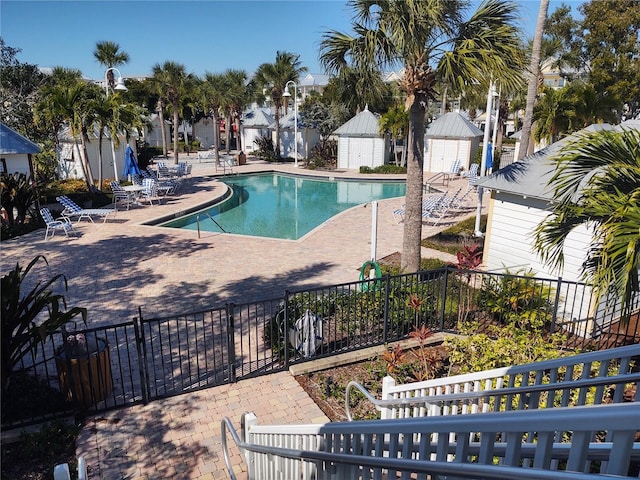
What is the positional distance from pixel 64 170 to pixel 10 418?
73.9 feet

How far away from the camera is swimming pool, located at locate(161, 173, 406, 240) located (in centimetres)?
1894

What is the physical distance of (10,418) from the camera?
5883 millimetres

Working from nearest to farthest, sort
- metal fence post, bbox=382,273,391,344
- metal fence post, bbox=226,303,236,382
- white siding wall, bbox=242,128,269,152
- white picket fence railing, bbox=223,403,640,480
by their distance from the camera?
1. white picket fence railing, bbox=223,403,640,480
2. metal fence post, bbox=226,303,236,382
3. metal fence post, bbox=382,273,391,344
4. white siding wall, bbox=242,128,269,152

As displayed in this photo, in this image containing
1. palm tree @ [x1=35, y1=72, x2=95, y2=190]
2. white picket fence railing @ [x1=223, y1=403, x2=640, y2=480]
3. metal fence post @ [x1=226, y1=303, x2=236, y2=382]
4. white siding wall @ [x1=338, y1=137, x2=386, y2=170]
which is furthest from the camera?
white siding wall @ [x1=338, y1=137, x2=386, y2=170]

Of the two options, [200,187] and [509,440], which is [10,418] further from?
[200,187]

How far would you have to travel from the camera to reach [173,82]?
3325 cm

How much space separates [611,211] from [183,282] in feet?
29.9

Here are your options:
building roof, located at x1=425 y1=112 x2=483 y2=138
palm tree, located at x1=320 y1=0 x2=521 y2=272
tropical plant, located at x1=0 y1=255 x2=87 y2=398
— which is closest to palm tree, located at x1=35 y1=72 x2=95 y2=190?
palm tree, located at x1=320 y1=0 x2=521 y2=272

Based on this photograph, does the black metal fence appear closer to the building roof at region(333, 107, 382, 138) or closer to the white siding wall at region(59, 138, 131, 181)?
the white siding wall at region(59, 138, 131, 181)

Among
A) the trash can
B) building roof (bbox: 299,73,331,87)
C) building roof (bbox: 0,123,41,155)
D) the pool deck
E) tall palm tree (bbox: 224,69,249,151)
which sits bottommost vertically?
the pool deck

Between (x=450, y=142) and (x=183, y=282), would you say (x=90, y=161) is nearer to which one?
(x=183, y=282)

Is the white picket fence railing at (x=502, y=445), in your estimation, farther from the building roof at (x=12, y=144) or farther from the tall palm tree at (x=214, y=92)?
the tall palm tree at (x=214, y=92)

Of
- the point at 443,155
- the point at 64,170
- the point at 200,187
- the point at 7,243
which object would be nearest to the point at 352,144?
the point at 443,155

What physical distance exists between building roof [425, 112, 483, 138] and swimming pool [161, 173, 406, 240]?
5211 millimetres
